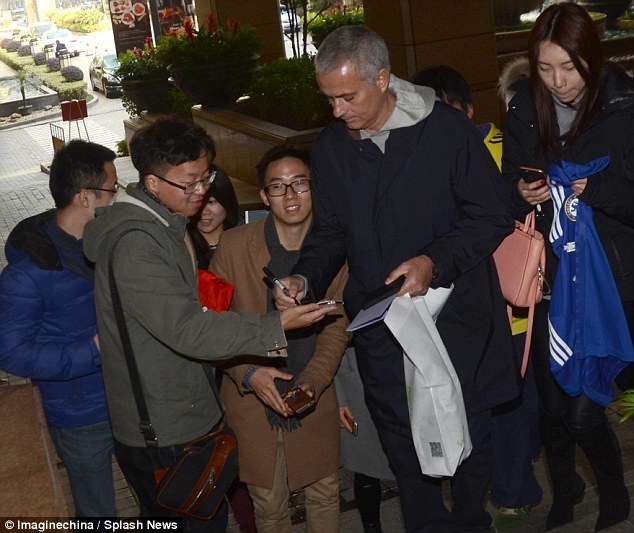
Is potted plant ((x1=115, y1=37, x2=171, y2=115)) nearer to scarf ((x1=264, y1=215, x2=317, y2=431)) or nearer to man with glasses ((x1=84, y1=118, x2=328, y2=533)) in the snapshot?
scarf ((x1=264, y1=215, x2=317, y2=431))

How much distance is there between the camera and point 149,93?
17.2m

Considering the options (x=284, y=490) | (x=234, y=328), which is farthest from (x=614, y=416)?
(x=234, y=328)

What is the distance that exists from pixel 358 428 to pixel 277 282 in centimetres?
101

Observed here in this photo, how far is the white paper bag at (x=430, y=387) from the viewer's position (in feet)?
11.4

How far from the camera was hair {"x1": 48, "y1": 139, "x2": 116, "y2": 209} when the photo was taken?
393cm

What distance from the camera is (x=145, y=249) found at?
132 inches

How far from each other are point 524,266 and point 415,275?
689 mm

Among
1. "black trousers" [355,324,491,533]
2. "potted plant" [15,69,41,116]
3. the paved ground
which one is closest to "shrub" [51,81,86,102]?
the paved ground

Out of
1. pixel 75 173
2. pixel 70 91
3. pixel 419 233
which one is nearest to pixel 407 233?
pixel 419 233

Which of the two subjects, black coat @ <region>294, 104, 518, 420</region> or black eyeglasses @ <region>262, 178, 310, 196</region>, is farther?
black eyeglasses @ <region>262, 178, 310, 196</region>

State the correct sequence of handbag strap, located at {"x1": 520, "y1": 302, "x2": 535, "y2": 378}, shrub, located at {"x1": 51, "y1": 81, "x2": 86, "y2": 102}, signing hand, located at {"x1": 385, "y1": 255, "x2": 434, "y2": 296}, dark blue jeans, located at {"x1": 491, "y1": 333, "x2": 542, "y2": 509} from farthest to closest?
shrub, located at {"x1": 51, "y1": 81, "x2": 86, "y2": 102} → dark blue jeans, located at {"x1": 491, "y1": 333, "x2": 542, "y2": 509} → handbag strap, located at {"x1": 520, "y1": 302, "x2": 535, "y2": 378} → signing hand, located at {"x1": 385, "y1": 255, "x2": 434, "y2": 296}

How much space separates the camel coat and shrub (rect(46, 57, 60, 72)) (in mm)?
31934

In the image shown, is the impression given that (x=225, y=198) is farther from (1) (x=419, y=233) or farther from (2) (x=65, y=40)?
(2) (x=65, y=40)

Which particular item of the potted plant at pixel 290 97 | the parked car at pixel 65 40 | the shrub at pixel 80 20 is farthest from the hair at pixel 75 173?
the shrub at pixel 80 20
